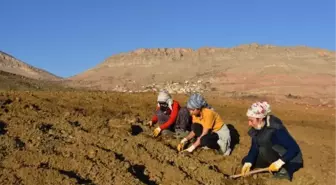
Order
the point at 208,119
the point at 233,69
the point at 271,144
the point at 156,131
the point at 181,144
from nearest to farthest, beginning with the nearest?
1. the point at 271,144
2. the point at 208,119
3. the point at 181,144
4. the point at 156,131
5. the point at 233,69

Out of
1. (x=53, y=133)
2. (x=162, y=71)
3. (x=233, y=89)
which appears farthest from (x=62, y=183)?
(x=162, y=71)

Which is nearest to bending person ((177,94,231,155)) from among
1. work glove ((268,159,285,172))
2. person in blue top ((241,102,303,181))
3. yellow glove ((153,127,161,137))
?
yellow glove ((153,127,161,137))

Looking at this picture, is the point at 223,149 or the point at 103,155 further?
the point at 223,149

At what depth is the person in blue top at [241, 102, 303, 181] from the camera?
5.36 m

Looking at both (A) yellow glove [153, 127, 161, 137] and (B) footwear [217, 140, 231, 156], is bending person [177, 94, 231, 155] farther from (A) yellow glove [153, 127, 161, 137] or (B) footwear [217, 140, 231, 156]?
(A) yellow glove [153, 127, 161, 137]

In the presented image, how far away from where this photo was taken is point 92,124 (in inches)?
291

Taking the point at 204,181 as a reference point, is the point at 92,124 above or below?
above

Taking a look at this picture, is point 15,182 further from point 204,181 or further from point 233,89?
point 233,89

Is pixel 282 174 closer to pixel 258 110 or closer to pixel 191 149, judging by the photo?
pixel 258 110

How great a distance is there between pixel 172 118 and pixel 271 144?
6.65 feet

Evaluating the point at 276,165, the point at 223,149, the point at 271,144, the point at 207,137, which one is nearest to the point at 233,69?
the point at 223,149

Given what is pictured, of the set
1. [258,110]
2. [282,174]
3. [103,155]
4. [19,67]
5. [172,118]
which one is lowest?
[282,174]

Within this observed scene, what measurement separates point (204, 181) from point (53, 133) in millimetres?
2124

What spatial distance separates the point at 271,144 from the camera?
5543 mm
